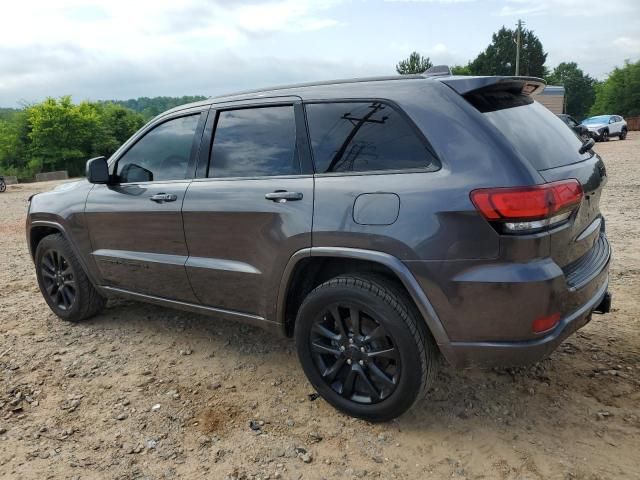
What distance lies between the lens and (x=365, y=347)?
2748 mm

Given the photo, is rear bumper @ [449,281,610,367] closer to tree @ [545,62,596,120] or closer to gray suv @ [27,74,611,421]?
gray suv @ [27,74,611,421]

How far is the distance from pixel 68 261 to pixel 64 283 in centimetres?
25

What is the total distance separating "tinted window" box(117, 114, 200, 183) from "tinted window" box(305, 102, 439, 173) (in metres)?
1.02

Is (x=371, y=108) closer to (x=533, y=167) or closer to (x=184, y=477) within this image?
(x=533, y=167)

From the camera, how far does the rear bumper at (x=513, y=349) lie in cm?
240

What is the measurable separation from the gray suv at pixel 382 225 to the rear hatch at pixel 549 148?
0.5 inches

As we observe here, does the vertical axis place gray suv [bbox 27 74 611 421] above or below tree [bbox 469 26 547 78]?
below

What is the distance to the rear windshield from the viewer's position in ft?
8.21

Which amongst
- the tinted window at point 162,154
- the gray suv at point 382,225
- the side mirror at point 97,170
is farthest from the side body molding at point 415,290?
the side mirror at point 97,170

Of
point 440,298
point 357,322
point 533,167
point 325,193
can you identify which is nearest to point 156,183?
point 325,193

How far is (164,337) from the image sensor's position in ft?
13.6

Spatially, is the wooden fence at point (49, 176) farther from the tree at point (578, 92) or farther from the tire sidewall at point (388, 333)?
the tree at point (578, 92)

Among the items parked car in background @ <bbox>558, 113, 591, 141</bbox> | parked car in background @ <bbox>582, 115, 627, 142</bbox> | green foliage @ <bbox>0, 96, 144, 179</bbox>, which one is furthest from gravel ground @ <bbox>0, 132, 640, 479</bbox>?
green foliage @ <bbox>0, 96, 144, 179</bbox>

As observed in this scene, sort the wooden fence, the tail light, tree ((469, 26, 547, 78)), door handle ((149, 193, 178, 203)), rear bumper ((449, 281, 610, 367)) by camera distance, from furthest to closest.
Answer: tree ((469, 26, 547, 78)), the wooden fence, door handle ((149, 193, 178, 203)), rear bumper ((449, 281, 610, 367)), the tail light
